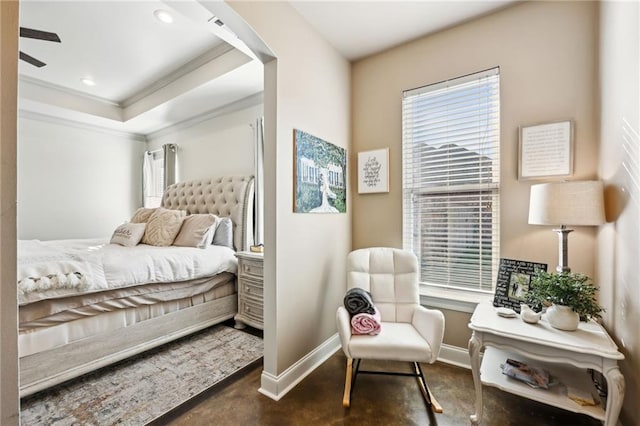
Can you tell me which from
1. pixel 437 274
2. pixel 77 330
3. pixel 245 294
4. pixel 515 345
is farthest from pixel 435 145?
pixel 77 330

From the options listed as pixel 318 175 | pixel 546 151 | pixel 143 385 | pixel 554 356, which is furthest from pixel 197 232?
pixel 546 151

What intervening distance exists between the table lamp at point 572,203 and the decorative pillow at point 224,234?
2.87 m

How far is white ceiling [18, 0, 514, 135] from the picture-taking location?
6.65ft

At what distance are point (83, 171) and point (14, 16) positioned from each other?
4.70 meters

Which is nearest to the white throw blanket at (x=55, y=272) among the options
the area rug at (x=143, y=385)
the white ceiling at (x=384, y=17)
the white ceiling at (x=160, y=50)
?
the area rug at (x=143, y=385)

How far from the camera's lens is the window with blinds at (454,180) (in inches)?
80.8

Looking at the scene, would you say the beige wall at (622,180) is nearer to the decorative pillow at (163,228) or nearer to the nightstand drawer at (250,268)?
the nightstand drawer at (250,268)

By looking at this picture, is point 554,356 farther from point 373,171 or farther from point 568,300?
point 373,171

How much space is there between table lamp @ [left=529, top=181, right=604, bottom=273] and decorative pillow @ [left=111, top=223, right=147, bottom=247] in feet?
11.8

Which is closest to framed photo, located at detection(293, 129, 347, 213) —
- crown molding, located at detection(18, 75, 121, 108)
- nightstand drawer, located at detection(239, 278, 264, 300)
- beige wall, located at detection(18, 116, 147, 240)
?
nightstand drawer, located at detection(239, 278, 264, 300)

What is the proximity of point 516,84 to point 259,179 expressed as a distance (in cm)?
256

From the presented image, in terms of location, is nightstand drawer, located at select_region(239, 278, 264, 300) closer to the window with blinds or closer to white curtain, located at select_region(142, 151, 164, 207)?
the window with blinds

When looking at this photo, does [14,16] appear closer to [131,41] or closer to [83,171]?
[131,41]

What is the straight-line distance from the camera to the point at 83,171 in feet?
14.3
